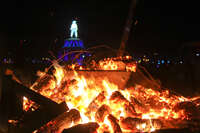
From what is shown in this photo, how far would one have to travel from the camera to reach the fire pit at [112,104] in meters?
2.51

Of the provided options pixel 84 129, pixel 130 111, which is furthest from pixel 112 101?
pixel 84 129

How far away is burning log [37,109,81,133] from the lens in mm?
2443

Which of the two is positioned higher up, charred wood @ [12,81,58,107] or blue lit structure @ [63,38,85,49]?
blue lit structure @ [63,38,85,49]

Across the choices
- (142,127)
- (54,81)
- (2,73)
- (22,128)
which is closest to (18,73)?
(54,81)

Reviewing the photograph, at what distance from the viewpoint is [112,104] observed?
300cm

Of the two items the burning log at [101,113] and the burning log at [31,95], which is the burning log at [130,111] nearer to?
the burning log at [101,113]

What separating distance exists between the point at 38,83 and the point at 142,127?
2718mm

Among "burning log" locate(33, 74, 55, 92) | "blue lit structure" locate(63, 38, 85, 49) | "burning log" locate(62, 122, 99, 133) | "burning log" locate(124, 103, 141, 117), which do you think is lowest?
"burning log" locate(62, 122, 99, 133)

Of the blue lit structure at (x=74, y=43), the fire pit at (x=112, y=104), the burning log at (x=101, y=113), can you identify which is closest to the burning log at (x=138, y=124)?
the fire pit at (x=112, y=104)

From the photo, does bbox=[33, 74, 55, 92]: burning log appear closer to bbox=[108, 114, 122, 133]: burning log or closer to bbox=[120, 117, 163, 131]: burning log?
bbox=[108, 114, 122, 133]: burning log

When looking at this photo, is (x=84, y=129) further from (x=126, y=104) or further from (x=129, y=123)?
(x=126, y=104)

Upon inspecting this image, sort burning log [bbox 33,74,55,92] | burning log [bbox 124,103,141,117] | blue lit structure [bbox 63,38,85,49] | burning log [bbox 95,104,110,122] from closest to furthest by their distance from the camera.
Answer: burning log [bbox 95,104,110,122]
burning log [bbox 124,103,141,117]
burning log [bbox 33,74,55,92]
blue lit structure [bbox 63,38,85,49]

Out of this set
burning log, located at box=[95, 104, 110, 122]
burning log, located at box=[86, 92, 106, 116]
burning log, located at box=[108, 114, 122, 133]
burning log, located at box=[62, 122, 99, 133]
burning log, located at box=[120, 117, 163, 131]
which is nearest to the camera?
burning log, located at box=[62, 122, 99, 133]

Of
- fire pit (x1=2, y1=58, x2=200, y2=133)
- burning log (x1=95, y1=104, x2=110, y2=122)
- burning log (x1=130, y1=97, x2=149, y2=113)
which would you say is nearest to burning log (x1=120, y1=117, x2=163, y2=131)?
fire pit (x1=2, y1=58, x2=200, y2=133)
